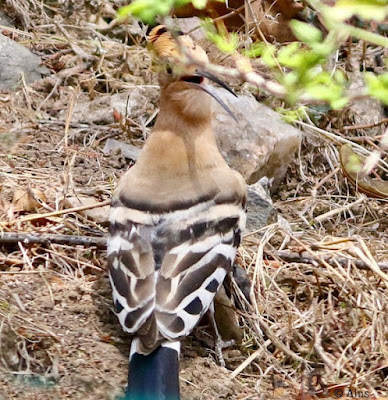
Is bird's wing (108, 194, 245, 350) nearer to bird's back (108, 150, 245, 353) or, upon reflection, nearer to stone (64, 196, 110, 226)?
bird's back (108, 150, 245, 353)

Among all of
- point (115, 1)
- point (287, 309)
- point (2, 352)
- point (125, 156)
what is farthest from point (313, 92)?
point (115, 1)

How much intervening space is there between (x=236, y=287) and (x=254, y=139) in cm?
117

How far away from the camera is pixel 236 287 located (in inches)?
128

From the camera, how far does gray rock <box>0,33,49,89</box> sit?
4.82 meters

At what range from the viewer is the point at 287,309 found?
10.8ft

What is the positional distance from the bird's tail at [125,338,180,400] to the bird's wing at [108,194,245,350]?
4cm

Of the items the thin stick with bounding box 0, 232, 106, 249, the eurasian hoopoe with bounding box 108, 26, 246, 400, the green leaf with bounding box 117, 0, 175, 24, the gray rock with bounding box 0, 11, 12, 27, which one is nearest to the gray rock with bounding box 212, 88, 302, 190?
the eurasian hoopoe with bounding box 108, 26, 246, 400

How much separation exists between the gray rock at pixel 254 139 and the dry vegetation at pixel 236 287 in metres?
0.18

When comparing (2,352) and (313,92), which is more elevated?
(313,92)

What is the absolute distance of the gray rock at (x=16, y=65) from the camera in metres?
4.82

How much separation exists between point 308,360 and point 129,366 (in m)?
0.71

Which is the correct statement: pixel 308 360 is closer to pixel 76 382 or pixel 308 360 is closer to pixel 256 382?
pixel 256 382

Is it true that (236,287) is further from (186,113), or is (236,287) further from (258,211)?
(186,113)

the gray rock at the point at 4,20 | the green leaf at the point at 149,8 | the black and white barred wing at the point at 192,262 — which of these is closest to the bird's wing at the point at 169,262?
the black and white barred wing at the point at 192,262
